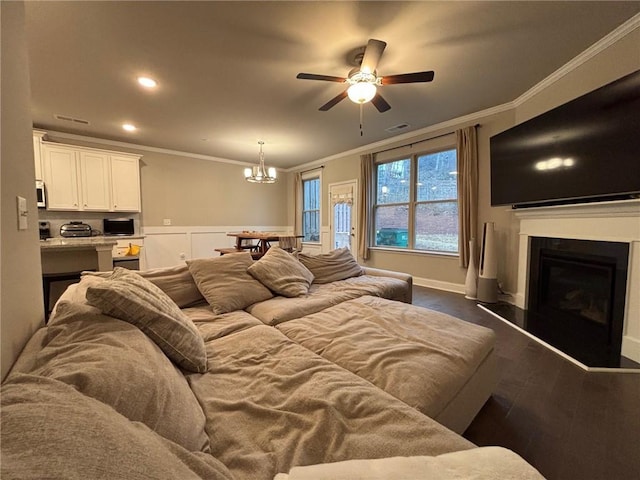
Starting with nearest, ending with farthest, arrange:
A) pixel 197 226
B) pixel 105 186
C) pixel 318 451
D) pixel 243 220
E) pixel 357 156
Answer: pixel 318 451
pixel 105 186
pixel 357 156
pixel 197 226
pixel 243 220

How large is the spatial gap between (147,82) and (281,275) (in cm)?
274

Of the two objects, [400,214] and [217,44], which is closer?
[217,44]

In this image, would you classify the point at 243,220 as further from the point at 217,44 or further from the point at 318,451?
the point at 318,451

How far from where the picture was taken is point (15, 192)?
0.95 meters

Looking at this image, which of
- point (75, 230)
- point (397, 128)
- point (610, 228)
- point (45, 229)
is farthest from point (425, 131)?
point (45, 229)

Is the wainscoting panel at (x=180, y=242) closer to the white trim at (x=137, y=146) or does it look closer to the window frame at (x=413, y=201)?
the white trim at (x=137, y=146)

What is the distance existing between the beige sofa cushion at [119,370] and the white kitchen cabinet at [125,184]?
5.04 metres

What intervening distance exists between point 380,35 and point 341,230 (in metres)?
4.29

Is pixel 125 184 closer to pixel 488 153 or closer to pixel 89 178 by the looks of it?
pixel 89 178

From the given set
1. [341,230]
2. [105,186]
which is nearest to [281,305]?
[341,230]

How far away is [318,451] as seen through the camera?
792 mm

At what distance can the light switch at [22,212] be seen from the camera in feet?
3.24

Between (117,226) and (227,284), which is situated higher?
(117,226)

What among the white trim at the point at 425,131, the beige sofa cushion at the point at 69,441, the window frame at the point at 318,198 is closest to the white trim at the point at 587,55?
the white trim at the point at 425,131
